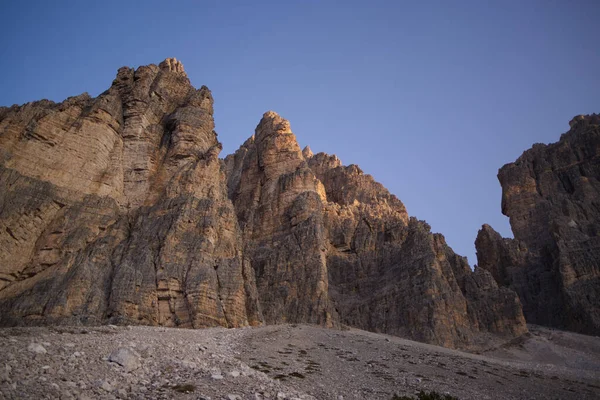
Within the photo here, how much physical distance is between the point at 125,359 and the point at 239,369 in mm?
4471

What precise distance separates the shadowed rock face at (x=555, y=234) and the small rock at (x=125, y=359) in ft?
217

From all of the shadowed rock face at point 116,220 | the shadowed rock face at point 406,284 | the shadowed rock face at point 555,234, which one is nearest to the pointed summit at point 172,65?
the shadowed rock face at point 116,220

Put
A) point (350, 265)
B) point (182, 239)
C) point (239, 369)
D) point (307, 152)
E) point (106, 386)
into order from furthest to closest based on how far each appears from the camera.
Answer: point (307, 152) → point (350, 265) → point (182, 239) → point (239, 369) → point (106, 386)

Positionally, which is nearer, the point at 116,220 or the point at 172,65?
the point at 116,220

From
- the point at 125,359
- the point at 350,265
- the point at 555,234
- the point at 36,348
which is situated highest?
the point at 555,234

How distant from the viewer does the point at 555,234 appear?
252ft

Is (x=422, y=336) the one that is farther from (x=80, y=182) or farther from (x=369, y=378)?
(x=80, y=182)

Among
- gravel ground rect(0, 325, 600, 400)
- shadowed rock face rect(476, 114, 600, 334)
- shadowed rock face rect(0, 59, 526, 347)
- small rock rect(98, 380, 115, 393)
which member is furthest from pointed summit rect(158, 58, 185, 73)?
shadowed rock face rect(476, 114, 600, 334)

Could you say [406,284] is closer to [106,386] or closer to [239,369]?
[239,369]

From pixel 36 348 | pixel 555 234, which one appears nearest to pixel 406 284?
pixel 555 234

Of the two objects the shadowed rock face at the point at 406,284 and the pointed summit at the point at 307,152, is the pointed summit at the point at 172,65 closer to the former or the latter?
the shadowed rock face at the point at 406,284

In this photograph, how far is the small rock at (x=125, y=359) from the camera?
14.5 meters

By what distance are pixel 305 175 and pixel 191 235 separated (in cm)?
3133

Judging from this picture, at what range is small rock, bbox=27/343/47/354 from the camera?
1393 centimetres
